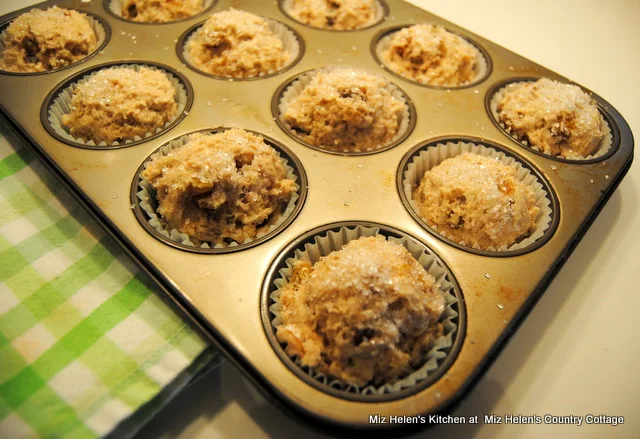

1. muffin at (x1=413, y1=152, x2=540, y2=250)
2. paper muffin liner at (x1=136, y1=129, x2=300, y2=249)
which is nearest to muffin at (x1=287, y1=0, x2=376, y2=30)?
paper muffin liner at (x1=136, y1=129, x2=300, y2=249)

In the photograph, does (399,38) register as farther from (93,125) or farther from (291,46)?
(93,125)

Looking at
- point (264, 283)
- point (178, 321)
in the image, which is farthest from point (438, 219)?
point (178, 321)

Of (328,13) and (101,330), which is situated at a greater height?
(328,13)

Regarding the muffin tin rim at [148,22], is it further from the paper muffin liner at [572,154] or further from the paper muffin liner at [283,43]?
the paper muffin liner at [572,154]

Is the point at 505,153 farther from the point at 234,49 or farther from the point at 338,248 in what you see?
the point at 234,49

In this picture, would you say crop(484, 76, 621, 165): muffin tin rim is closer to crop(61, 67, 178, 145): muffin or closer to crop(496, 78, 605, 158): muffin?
crop(496, 78, 605, 158): muffin
